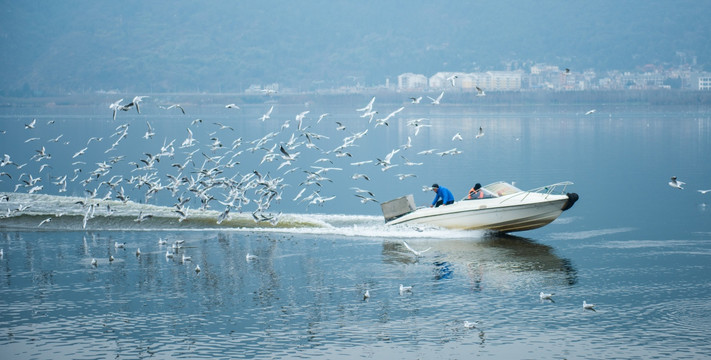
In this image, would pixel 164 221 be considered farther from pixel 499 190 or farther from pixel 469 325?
pixel 469 325

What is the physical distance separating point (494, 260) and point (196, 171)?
634 inches

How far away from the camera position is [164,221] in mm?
43938

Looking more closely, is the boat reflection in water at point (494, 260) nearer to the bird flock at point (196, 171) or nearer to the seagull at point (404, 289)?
the seagull at point (404, 289)

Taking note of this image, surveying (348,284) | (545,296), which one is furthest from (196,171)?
(545,296)

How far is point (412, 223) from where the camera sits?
4072 centimetres

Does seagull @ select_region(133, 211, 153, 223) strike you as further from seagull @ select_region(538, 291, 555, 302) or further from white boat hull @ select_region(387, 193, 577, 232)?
seagull @ select_region(538, 291, 555, 302)

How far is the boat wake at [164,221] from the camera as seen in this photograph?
42.6 metres

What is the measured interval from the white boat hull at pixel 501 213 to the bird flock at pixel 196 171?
2481 mm

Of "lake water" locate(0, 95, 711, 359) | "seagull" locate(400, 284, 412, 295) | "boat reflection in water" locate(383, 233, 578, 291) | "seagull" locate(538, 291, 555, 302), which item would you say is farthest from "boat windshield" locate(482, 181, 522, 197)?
"seagull" locate(538, 291, 555, 302)

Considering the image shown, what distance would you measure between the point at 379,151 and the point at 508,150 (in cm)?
1502

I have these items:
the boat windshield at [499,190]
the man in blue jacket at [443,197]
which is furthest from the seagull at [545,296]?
the man in blue jacket at [443,197]

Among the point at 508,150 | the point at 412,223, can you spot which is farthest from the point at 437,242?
the point at 508,150

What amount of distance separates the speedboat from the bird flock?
238 cm

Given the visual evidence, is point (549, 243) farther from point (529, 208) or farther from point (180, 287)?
point (180, 287)
